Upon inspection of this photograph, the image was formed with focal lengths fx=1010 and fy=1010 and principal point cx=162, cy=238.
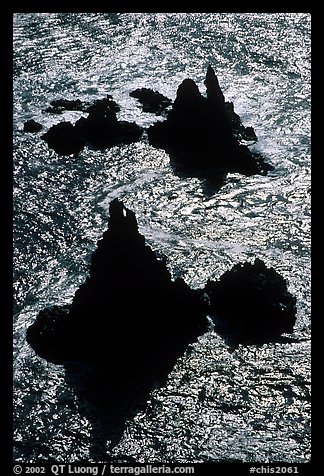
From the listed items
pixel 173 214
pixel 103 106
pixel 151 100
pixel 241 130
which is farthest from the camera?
pixel 151 100

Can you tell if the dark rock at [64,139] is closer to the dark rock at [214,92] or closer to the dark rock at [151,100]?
the dark rock at [151,100]

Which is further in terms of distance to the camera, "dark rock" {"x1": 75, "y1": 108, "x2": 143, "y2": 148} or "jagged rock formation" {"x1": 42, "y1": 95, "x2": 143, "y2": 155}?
"dark rock" {"x1": 75, "y1": 108, "x2": 143, "y2": 148}

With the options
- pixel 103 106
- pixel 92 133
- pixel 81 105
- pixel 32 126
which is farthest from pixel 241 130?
pixel 32 126

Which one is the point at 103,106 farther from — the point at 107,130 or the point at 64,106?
the point at 107,130

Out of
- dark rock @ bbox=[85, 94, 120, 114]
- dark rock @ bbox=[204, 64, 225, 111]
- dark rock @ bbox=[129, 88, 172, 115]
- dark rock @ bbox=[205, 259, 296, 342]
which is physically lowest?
dark rock @ bbox=[129, 88, 172, 115]

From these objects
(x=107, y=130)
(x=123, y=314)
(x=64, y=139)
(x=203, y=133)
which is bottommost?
(x=107, y=130)

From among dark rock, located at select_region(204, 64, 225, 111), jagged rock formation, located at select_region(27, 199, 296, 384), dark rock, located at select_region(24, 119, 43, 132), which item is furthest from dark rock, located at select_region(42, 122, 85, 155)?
jagged rock formation, located at select_region(27, 199, 296, 384)

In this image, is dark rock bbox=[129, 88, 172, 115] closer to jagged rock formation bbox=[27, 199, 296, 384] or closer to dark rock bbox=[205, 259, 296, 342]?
dark rock bbox=[205, 259, 296, 342]
